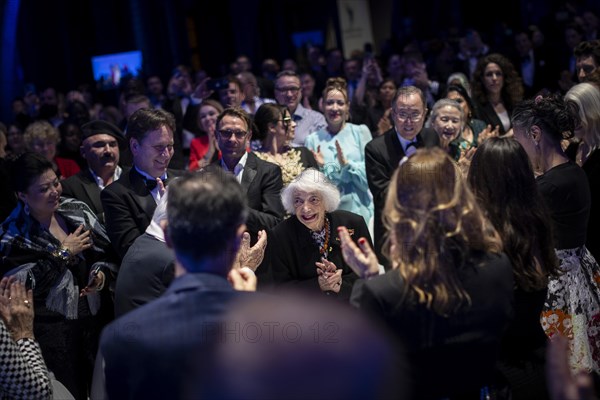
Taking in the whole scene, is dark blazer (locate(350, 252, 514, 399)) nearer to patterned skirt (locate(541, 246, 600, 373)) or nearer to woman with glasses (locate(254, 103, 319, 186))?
patterned skirt (locate(541, 246, 600, 373))

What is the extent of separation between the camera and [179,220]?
2.22 meters

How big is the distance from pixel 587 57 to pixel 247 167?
3.14m

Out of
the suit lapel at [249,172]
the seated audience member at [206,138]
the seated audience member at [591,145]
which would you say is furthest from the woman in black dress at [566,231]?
the seated audience member at [206,138]

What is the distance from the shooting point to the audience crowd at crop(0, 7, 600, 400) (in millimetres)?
2090

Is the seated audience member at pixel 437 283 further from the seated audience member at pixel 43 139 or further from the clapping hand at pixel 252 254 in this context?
the seated audience member at pixel 43 139

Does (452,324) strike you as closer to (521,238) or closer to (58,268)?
(521,238)

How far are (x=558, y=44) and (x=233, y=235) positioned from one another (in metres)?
8.67

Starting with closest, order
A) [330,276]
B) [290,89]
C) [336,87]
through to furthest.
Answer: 1. [330,276]
2. [336,87]
3. [290,89]

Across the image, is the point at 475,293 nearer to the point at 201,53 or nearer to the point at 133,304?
the point at 133,304

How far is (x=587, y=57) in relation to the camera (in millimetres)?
6355

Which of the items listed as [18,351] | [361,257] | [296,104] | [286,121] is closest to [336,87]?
[296,104]

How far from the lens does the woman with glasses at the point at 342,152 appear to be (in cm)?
596

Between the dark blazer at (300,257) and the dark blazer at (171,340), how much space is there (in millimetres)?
2156

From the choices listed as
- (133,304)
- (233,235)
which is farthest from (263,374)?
(133,304)
